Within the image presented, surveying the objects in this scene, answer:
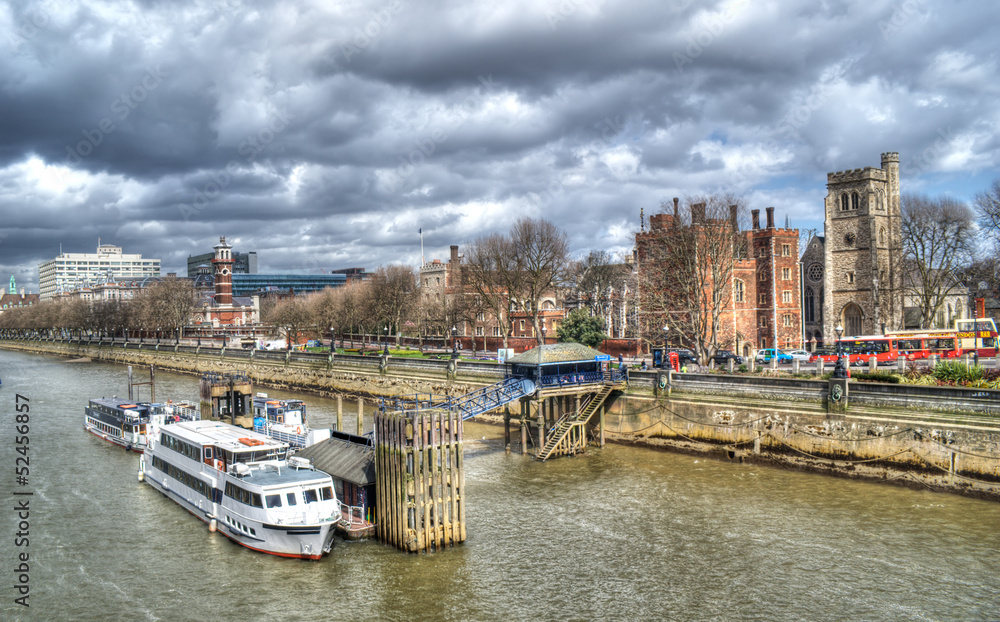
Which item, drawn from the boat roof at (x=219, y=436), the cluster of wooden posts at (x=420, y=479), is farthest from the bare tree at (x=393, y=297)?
the cluster of wooden posts at (x=420, y=479)

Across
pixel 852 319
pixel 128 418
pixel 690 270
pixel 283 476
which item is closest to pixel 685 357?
pixel 690 270

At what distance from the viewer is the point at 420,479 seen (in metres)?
25.1

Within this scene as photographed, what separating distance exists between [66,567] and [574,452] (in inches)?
963

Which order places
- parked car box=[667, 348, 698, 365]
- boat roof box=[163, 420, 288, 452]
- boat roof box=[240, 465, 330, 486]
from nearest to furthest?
boat roof box=[240, 465, 330, 486] < boat roof box=[163, 420, 288, 452] < parked car box=[667, 348, 698, 365]

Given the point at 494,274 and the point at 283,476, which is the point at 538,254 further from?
the point at 283,476

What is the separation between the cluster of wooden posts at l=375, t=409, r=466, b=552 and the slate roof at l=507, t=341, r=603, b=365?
47.3ft

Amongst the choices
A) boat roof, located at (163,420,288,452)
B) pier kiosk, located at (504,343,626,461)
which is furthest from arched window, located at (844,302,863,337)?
boat roof, located at (163,420,288,452)

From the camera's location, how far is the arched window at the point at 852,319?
78188mm

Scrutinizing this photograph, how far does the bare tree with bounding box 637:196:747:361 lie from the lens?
5469cm

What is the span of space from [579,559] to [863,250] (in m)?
65.1

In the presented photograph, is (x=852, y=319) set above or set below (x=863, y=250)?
below

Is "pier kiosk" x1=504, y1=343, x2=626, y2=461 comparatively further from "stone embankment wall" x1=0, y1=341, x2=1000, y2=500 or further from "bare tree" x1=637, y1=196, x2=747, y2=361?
"bare tree" x1=637, y1=196, x2=747, y2=361

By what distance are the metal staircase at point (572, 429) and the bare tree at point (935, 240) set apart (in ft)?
133

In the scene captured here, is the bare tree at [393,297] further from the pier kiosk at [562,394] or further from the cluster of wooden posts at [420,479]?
the cluster of wooden posts at [420,479]
